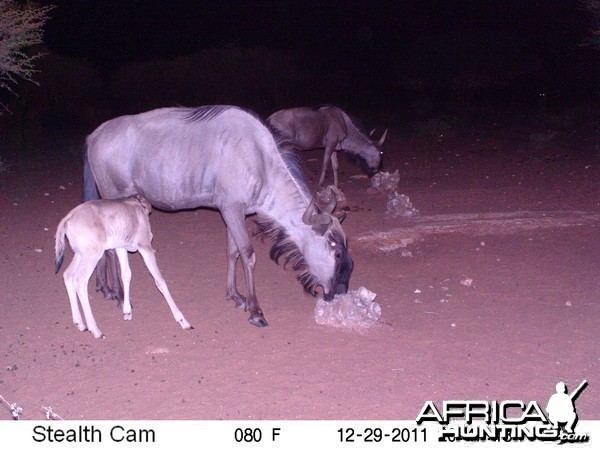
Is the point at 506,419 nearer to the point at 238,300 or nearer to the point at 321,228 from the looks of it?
the point at 321,228

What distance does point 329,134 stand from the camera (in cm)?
1419

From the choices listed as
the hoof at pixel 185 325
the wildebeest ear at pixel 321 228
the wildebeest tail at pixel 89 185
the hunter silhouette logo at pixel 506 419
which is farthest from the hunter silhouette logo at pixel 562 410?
the wildebeest tail at pixel 89 185

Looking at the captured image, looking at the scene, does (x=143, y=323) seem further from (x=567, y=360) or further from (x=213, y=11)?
(x=213, y=11)

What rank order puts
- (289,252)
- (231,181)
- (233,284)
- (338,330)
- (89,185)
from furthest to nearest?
(89,185), (233,284), (289,252), (231,181), (338,330)

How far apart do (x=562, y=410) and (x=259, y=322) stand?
306 cm

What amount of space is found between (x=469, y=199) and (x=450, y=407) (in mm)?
7632

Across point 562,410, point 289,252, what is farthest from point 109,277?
point 562,410

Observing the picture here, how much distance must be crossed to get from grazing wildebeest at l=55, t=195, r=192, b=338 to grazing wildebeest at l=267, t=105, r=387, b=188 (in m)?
7.32

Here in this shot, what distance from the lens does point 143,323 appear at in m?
6.63

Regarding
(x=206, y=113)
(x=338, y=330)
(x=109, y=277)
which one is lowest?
(x=338, y=330)

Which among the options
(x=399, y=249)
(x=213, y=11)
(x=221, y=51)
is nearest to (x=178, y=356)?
(x=399, y=249)

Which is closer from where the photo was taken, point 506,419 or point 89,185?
point 506,419

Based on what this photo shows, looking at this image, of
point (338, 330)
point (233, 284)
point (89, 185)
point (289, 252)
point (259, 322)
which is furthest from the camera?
point (89, 185)

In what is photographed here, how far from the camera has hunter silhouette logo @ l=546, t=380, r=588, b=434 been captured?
4379 mm
